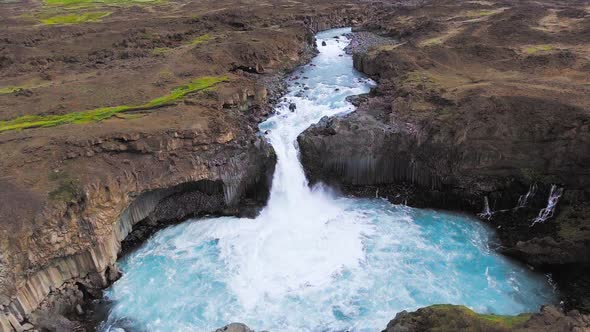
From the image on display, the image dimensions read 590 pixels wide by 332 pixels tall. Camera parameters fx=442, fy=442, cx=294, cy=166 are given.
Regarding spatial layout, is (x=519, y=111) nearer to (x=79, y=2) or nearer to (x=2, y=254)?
(x=2, y=254)

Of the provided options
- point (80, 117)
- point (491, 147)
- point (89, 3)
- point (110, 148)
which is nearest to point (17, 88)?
point (80, 117)

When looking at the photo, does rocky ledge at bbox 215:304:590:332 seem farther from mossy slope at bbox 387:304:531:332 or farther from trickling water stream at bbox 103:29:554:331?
trickling water stream at bbox 103:29:554:331

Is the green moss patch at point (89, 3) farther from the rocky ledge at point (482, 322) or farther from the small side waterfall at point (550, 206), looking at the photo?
the rocky ledge at point (482, 322)

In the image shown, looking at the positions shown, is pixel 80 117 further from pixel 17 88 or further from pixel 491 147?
pixel 491 147

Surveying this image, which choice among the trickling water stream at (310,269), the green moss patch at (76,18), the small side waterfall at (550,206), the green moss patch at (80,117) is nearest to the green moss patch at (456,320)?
the trickling water stream at (310,269)

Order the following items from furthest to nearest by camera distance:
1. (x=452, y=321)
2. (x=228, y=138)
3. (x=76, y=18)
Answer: (x=76, y=18), (x=228, y=138), (x=452, y=321)

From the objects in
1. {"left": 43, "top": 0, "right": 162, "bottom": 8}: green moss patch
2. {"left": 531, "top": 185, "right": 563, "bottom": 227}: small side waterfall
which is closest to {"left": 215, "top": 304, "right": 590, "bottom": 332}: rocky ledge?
{"left": 531, "top": 185, "right": 563, "bottom": 227}: small side waterfall
